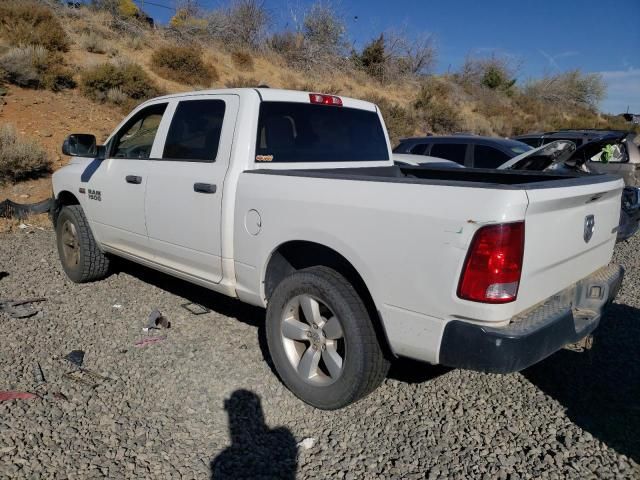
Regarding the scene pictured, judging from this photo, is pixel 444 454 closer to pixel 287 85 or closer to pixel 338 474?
pixel 338 474

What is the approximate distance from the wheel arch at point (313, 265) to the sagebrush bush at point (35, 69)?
12946mm

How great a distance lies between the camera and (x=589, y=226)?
9.50ft

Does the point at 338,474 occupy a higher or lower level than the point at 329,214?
lower

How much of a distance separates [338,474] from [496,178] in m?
2.46

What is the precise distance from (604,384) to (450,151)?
5875 mm

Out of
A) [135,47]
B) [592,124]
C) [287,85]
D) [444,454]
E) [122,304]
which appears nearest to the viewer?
[444,454]

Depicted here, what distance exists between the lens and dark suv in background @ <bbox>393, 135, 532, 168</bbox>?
27.2ft

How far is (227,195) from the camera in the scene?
11.5 feet

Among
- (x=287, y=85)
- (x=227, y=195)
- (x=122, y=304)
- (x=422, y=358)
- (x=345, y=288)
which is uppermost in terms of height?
(x=287, y=85)

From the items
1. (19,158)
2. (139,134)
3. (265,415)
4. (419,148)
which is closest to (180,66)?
(19,158)

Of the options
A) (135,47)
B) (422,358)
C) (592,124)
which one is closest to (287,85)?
(135,47)

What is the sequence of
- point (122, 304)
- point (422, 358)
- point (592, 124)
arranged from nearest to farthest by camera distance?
point (422, 358) < point (122, 304) < point (592, 124)

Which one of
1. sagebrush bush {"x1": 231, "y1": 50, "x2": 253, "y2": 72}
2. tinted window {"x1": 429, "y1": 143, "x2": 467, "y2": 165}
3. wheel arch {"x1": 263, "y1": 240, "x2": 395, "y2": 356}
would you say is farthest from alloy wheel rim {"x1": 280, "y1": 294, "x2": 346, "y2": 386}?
sagebrush bush {"x1": 231, "y1": 50, "x2": 253, "y2": 72}

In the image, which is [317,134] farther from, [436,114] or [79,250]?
[436,114]
